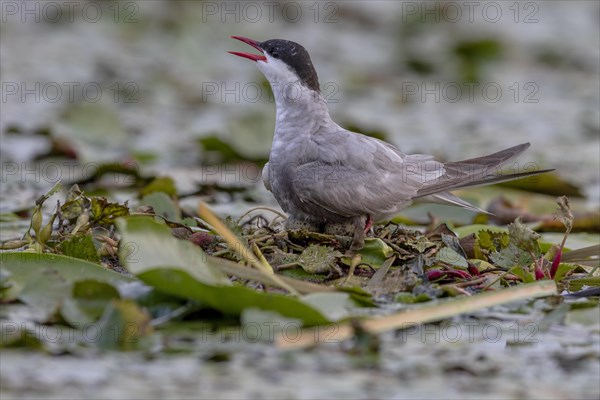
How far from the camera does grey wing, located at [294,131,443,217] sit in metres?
5.39

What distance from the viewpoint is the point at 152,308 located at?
14.3ft

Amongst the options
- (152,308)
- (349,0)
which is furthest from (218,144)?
(349,0)

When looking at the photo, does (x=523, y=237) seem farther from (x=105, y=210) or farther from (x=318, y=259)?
(x=105, y=210)

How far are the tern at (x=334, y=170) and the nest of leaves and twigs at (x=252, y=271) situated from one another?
0.53 feet

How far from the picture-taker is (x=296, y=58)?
596 centimetres

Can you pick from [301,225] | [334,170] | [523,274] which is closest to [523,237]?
[523,274]

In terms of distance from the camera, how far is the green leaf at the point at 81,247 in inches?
196

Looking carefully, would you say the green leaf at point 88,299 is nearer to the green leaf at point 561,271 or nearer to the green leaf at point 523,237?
the green leaf at point 523,237

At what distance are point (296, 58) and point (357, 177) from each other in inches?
33.9

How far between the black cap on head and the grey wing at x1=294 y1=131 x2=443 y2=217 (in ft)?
1.39

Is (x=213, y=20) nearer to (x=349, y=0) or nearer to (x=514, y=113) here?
(x=349, y=0)

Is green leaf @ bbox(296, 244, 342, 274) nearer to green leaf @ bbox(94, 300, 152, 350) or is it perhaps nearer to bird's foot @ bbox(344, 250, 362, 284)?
bird's foot @ bbox(344, 250, 362, 284)

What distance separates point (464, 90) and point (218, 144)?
5102 millimetres

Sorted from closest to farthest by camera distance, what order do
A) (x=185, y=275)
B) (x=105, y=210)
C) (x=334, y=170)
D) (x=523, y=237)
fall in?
(x=185, y=275) → (x=523, y=237) → (x=105, y=210) → (x=334, y=170)
